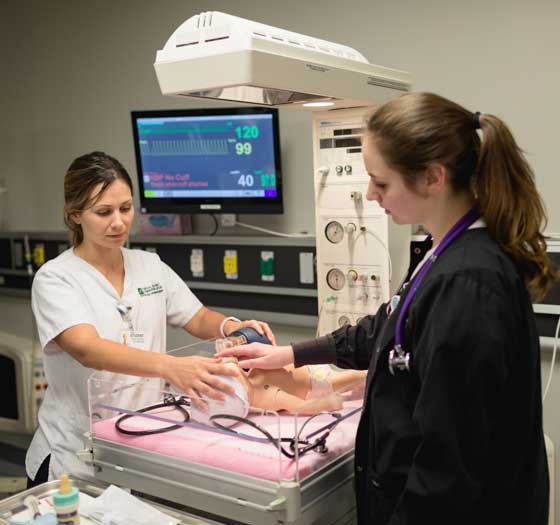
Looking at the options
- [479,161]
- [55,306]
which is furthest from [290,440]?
[55,306]

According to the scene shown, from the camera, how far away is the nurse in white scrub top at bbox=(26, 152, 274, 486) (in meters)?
1.82

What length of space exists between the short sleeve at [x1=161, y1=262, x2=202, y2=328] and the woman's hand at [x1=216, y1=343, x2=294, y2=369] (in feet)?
1.43

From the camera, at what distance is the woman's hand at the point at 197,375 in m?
1.56

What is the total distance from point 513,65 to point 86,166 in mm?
1655

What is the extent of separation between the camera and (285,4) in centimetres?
314

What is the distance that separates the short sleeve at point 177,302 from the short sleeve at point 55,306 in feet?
1.08

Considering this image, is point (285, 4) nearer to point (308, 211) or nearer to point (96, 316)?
point (308, 211)

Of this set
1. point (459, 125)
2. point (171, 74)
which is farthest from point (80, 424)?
point (459, 125)

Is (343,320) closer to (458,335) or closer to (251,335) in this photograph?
(251,335)

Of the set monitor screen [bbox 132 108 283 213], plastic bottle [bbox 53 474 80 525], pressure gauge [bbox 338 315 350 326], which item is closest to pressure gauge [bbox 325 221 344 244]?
pressure gauge [bbox 338 315 350 326]

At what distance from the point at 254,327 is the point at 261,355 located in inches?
7.5

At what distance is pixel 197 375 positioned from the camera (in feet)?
5.16

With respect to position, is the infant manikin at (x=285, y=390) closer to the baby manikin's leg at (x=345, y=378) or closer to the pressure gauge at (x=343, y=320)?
the baby manikin's leg at (x=345, y=378)

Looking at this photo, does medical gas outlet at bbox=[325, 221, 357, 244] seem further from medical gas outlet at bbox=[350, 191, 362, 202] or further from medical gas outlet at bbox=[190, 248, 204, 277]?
medical gas outlet at bbox=[190, 248, 204, 277]
